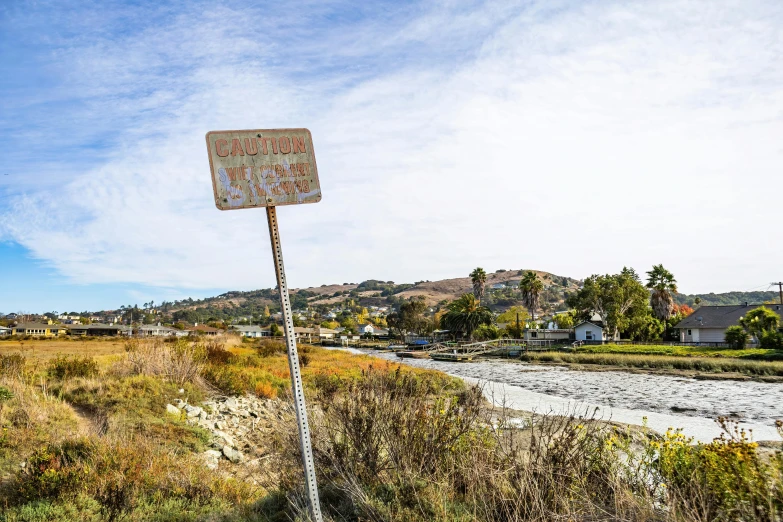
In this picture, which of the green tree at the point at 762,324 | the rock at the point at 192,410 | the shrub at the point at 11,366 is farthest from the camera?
the green tree at the point at 762,324

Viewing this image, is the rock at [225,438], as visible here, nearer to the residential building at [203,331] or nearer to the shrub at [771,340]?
the residential building at [203,331]

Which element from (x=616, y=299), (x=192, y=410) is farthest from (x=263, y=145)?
(x=616, y=299)

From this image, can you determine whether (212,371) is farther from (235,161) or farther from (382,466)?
(235,161)

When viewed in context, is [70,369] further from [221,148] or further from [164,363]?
[221,148]

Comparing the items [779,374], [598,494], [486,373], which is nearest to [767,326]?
[779,374]

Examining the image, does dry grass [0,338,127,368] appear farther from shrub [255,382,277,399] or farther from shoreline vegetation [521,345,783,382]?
shoreline vegetation [521,345,783,382]

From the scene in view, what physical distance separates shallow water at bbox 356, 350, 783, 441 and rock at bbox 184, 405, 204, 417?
272 inches

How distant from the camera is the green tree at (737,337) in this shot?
50500mm

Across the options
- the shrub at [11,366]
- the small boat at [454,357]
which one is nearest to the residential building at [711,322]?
the small boat at [454,357]

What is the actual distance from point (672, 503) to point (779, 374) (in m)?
40.3

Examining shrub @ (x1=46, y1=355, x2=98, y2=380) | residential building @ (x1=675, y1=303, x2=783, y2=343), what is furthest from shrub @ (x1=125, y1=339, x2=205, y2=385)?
residential building @ (x1=675, y1=303, x2=783, y2=343)

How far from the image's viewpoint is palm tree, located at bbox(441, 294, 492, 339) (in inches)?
→ 3514

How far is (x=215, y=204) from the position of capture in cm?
380

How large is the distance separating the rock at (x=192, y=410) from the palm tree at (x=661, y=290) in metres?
66.4
